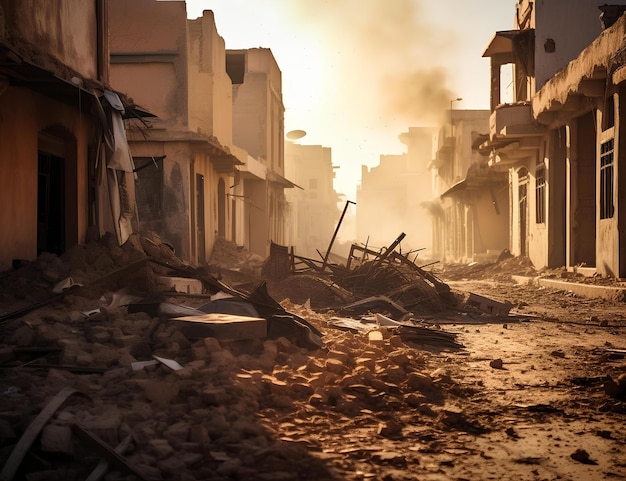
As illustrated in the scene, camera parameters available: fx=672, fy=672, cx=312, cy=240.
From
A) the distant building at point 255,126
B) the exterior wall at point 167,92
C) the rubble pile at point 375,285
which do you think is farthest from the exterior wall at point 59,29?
the distant building at point 255,126

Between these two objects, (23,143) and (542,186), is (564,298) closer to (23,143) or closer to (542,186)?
(542,186)

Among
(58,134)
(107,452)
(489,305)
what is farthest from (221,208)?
(107,452)

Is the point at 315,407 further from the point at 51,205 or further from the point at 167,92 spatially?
the point at 167,92

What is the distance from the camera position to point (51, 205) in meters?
11.1

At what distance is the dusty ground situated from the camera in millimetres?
3445

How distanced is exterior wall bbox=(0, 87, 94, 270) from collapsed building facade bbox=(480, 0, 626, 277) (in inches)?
374

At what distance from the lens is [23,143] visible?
9344 millimetres

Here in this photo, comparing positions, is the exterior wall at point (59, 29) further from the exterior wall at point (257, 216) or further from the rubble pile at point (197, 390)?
the exterior wall at point (257, 216)

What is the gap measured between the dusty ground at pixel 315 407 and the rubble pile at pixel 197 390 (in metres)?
0.01

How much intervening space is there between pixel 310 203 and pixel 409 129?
11.7 metres

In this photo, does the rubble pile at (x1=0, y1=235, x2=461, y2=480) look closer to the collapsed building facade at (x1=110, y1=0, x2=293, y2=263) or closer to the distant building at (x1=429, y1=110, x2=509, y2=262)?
the collapsed building facade at (x1=110, y1=0, x2=293, y2=263)

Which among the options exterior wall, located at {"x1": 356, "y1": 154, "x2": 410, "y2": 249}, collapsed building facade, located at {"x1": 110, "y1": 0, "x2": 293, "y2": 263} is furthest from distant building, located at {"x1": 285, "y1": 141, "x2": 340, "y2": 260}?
collapsed building facade, located at {"x1": 110, "y1": 0, "x2": 293, "y2": 263}

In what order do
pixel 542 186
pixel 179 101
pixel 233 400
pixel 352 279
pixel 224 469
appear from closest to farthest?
1. pixel 224 469
2. pixel 233 400
3. pixel 352 279
4. pixel 179 101
5. pixel 542 186

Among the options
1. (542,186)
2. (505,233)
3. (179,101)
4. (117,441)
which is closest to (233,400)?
(117,441)
